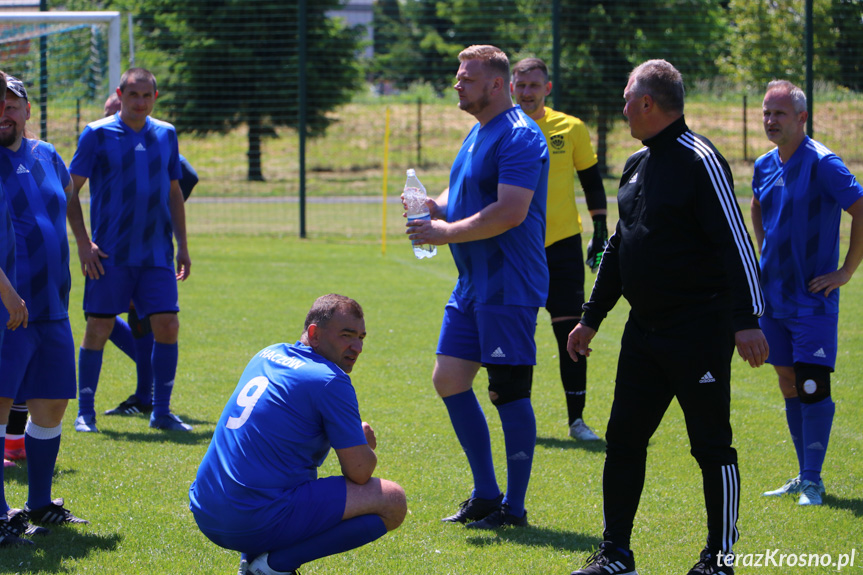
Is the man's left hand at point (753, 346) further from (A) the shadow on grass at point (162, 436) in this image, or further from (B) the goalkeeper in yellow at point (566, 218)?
(A) the shadow on grass at point (162, 436)

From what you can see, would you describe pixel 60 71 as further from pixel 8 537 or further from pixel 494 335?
pixel 494 335

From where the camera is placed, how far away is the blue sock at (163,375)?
615 centimetres

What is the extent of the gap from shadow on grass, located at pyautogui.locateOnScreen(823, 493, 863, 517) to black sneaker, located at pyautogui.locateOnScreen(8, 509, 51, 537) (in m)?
3.85

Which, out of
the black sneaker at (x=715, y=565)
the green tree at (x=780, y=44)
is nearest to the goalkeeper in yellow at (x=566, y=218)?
the black sneaker at (x=715, y=565)

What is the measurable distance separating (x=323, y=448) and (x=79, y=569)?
3.99ft

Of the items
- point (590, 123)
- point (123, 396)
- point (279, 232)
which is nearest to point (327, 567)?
point (123, 396)

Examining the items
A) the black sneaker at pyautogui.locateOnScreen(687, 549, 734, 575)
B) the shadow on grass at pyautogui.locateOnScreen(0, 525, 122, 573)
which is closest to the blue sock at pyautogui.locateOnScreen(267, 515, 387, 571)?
the shadow on grass at pyautogui.locateOnScreen(0, 525, 122, 573)

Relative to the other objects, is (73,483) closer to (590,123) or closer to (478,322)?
(478,322)

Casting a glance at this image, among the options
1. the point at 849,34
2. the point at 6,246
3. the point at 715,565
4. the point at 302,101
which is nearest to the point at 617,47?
the point at 849,34

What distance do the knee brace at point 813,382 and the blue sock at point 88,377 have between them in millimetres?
4361

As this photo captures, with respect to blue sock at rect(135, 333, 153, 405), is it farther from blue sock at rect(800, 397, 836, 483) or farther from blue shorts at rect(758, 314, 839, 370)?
blue sock at rect(800, 397, 836, 483)

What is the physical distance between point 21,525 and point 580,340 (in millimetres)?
2633

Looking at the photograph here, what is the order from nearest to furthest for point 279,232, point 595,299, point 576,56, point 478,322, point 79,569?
1. point 79,569
2. point 595,299
3. point 478,322
4. point 279,232
5. point 576,56

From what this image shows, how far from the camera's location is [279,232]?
703 inches
